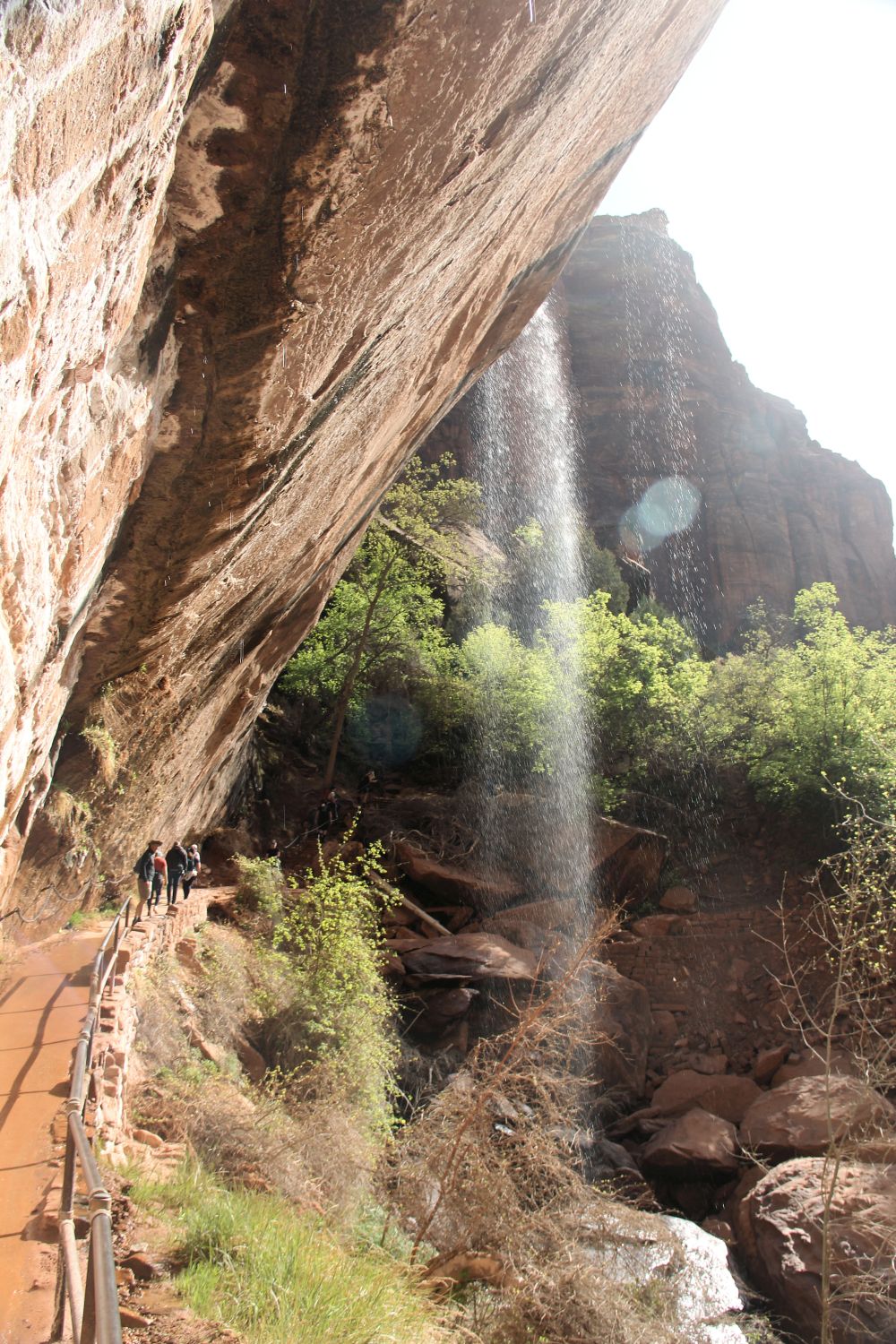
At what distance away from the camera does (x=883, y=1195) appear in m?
9.62

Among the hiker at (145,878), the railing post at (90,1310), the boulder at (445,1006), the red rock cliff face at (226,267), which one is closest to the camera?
the railing post at (90,1310)

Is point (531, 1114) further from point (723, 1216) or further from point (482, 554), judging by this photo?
point (482, 554)

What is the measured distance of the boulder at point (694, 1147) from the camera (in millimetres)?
12359

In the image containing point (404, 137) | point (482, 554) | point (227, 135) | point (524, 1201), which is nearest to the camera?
point (227, 135)

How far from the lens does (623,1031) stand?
15.5 m

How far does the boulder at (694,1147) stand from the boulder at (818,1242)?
4.90 feet

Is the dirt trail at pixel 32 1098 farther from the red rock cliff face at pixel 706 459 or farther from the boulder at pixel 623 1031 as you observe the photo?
the red rock cliff face at pixel 706 459

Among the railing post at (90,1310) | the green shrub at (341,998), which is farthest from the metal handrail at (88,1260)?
the green shrub at (341,998)

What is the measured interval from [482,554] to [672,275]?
29.6 metres

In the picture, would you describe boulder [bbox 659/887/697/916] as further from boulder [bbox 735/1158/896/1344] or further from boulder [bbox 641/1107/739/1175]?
boulder [bbox 735/1158/896/1344]

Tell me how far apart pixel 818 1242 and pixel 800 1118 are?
295 cm

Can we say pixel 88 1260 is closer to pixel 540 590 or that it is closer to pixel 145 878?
pixel 145 878

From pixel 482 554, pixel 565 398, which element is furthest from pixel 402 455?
pixel 565 398

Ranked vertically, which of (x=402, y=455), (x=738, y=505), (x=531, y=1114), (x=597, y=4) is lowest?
(x=531, y=1114)
